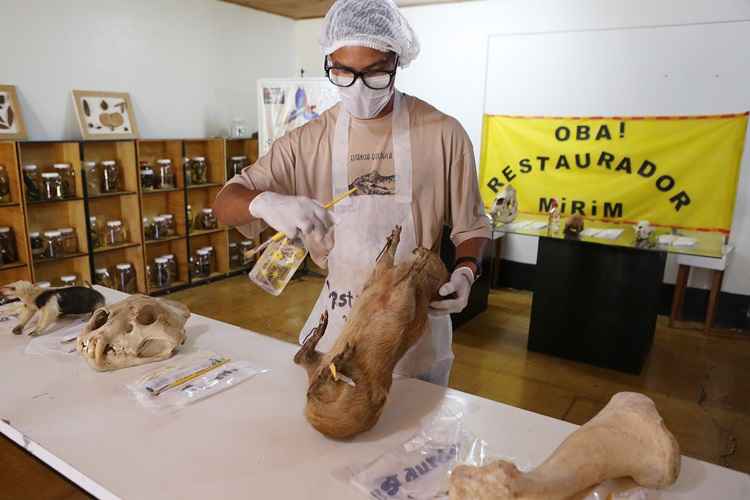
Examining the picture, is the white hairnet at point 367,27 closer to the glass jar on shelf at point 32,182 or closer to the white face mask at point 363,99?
the white face mask at point 363,99

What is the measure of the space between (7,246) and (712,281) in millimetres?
5270

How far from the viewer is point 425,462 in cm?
100

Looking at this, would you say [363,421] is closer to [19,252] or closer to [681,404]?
[681,404]

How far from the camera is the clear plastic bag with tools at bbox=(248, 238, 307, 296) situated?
4.30 ft

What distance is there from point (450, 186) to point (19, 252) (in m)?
3.52

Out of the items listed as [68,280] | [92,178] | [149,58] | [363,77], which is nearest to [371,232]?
[363,77]

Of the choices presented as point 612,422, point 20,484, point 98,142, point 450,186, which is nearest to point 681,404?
point 450,186

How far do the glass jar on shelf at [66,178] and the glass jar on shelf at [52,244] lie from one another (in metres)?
0.30

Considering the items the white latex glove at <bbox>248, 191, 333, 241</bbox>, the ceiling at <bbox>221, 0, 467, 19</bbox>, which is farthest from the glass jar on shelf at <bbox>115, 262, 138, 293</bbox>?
the white latex glove at <bbox>248, 191, 333, 241</bbox>

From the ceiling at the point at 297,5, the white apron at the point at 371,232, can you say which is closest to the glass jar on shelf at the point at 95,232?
the ceiling at the point at 297,5

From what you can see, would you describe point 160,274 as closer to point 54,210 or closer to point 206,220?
point 206,220

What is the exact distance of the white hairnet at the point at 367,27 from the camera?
4.91 ft

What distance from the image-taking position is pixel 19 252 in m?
3.72

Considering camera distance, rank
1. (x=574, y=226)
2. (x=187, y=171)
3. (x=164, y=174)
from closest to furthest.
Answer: (x=574, y=226) → (x=164, y=174) → (x=187, y=171)
